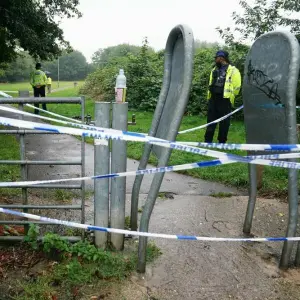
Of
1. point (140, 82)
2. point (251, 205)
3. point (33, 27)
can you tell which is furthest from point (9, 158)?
point (140, 82)

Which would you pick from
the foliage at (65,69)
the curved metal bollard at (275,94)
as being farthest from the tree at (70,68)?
the curved metal bollard at (275,94)

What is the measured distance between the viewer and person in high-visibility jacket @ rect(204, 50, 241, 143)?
289 inches

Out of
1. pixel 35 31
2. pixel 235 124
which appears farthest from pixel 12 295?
pixel 35 31

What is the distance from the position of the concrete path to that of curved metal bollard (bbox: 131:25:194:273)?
32 cm

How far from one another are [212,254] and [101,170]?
4.09 feet

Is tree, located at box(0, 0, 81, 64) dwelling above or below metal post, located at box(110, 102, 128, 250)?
above

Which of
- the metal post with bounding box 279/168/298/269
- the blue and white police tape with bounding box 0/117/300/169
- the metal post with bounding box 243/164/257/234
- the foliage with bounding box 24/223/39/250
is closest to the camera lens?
the blue and white police tape with bounding box 0/117/300/169

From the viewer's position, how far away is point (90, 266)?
9.81 ft

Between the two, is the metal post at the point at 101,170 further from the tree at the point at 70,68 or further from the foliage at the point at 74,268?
the tree at the point at 70,68

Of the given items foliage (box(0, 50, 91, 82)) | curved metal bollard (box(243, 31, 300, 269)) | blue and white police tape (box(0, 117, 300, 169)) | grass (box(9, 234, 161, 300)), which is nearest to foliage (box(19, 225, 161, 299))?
grass (box(9, 234, 161, 300))

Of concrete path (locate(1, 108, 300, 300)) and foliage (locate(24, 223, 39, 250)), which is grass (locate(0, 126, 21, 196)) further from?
foliage (locate(24, 223, 39, 250))

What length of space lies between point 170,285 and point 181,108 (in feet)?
4.37

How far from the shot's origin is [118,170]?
10.5 ft

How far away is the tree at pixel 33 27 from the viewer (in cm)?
1186
